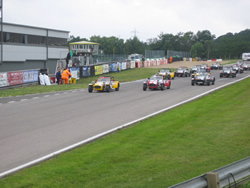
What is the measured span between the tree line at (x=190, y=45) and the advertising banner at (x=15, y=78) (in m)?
106

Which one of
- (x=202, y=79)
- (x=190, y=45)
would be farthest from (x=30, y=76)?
(x=190, y=45)

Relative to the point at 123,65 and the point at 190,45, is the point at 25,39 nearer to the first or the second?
the point at 123,65

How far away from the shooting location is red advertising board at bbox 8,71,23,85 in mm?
32156

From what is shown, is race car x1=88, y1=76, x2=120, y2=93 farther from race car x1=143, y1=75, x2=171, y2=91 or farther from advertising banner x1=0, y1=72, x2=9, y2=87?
advertising banner x1=0, y1=72, x2=9, y2=87

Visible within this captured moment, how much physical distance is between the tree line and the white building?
2913 inches

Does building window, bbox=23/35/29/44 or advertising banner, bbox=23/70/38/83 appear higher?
building window, bbox=23/35/29/44

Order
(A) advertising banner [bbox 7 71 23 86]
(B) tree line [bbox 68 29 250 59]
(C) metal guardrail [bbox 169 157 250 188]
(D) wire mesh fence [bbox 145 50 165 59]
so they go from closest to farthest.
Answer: (C) metal guardrail [bbox 169 157 250 188], (A) advertising banner [bbox 7 71 23 86], (D) wire mesh fence [bbox 145 50 165 59], (B) tree line [bbox 68 29 250 59]

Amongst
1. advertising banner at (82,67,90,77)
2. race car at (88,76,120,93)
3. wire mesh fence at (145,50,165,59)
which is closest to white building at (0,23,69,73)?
advertising banner at (82,67,90,77)

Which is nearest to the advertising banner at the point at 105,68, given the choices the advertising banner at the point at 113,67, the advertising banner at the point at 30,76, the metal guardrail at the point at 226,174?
the advertising banner at the point at 113,67

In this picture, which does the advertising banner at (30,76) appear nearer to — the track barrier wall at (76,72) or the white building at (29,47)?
the track barrier wall at (76,72)

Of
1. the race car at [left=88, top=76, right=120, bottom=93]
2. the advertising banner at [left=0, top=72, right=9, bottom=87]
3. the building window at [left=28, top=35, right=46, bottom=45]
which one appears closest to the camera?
the race car at [left=88, top=76, right=120, bottom=93]

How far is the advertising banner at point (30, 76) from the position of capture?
34562 millimetres

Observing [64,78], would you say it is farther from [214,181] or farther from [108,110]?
[214,181]

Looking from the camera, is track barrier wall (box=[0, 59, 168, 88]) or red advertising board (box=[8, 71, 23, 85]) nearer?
track barrier wall (box=[0, 59, 168, 88])
